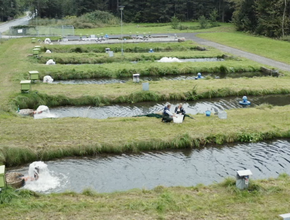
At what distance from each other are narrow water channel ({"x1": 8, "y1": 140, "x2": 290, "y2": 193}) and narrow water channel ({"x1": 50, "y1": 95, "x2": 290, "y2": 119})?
555 cm

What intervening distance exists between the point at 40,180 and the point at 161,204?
5089 millimetres

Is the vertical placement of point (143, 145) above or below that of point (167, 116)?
below

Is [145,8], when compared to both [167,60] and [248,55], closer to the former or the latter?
[248,55]

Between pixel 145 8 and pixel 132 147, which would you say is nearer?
pixel 132 147

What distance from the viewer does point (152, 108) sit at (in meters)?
24.6

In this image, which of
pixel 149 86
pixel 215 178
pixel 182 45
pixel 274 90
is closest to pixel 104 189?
pixel 215 178

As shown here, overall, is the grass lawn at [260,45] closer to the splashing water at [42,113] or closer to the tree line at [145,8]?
the splashing water at [42,113]

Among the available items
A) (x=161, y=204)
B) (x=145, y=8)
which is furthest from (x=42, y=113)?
(x=145, y=8)

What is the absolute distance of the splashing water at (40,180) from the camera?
46.2 feet

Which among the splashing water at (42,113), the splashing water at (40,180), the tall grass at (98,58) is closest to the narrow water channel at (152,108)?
the splashing water at (42,113)

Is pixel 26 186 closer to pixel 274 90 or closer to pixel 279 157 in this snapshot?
pixel 279 157

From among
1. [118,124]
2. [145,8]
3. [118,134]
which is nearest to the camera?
[118,134]

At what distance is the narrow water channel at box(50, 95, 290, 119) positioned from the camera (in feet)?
76.9

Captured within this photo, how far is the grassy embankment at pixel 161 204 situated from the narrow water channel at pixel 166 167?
118 centimetres
